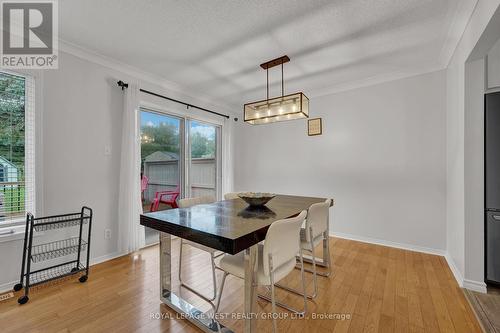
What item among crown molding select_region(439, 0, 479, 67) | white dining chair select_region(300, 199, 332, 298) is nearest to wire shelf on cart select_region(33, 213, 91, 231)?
white dining chair select_region(300, 199, 332, 298)

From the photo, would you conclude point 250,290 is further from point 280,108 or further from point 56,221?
point 56,221

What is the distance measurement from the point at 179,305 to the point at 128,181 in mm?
1769

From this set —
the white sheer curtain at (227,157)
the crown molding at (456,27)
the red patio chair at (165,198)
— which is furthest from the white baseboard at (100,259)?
the crown molding at (456,27)

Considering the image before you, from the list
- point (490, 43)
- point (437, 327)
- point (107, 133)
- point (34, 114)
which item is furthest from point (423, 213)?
point (34, 114)

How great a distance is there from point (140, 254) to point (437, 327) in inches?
126

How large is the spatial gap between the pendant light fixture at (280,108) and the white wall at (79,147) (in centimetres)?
182

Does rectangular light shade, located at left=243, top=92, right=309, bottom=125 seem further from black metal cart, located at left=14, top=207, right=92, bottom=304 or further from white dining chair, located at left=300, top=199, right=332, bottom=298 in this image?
black metal cart, located at left=14, top=207, right=92, bottom=304

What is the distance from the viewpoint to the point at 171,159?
386cm

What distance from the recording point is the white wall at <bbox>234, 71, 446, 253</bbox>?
304 cm

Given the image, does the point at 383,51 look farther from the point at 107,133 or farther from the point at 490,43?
the point at 107,133

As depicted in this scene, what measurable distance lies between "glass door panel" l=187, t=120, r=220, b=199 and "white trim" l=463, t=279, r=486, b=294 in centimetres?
372

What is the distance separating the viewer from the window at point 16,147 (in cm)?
220

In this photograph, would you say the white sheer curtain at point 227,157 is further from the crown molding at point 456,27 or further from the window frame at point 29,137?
the crown molding at point 456,27

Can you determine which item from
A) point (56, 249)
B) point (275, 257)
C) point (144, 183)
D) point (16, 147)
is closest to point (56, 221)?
point (56, 249)
